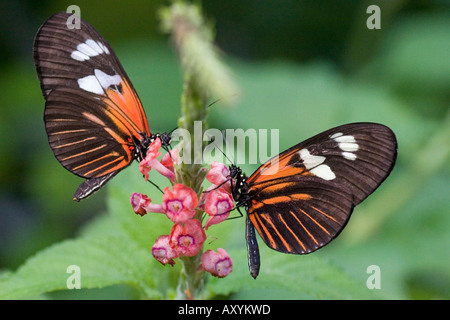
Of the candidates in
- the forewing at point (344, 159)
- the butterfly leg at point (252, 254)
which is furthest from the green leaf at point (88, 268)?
the forewing at point (344, 159)

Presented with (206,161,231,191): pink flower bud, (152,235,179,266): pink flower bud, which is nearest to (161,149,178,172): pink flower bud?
(206,161,231,191): pink flower bud

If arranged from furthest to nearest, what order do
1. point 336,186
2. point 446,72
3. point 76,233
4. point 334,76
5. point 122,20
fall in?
point 122,20, point 334,76, point 446,72, point 76,233, point 336,186

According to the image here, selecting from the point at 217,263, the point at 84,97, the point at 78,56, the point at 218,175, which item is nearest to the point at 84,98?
the point at 84,97

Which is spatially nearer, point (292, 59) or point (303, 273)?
point (303, 273)

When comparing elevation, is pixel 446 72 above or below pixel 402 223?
above
